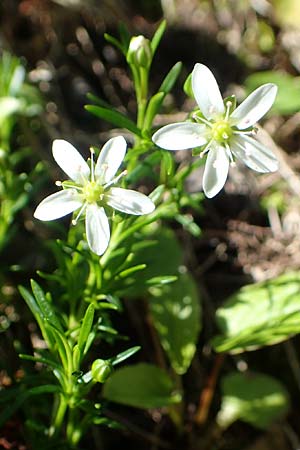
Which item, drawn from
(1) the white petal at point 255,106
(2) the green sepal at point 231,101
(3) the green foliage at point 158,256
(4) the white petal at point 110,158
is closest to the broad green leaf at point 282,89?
(3) the green foliage at point 158,256

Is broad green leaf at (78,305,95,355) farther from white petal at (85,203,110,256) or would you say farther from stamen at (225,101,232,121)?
stamen at (225,101,232,121)

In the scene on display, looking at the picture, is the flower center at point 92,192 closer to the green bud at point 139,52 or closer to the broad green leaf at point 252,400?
the green bud at point 139,52

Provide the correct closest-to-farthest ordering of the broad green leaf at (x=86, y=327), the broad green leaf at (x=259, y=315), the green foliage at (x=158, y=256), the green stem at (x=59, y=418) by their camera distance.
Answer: the broad green leaf at (x=86, y=327) → the green stem at (x=59, y=418) → the broad green leaf at (x=259, y=315) → the green foliage at (x=158, y=256)

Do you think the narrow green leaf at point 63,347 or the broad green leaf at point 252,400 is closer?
the narrow green leaf at point 63,347

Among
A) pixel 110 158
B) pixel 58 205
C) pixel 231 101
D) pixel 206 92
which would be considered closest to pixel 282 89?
pixel 231 101

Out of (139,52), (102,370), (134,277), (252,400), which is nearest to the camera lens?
(102,370)

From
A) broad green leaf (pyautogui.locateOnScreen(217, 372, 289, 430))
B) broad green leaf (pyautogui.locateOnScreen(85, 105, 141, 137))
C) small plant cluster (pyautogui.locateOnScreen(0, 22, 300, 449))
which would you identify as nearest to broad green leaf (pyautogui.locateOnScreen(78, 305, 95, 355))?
small plant cluster (pyautogui.locateOnScreen(0, 22, 300, 449))

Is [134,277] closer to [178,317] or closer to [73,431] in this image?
[178,317]
